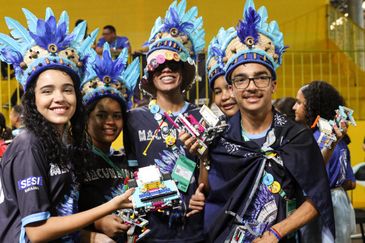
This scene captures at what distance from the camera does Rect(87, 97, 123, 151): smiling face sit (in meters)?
3.45

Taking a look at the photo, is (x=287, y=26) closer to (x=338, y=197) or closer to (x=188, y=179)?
(x=338, y=197)

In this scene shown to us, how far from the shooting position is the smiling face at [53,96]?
2.72m

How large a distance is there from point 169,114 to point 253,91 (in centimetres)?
72

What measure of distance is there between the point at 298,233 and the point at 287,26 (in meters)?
8.71

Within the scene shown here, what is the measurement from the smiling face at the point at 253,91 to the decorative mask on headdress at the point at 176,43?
0.65 meters

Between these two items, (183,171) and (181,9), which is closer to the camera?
(183,171)

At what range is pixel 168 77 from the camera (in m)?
3.49

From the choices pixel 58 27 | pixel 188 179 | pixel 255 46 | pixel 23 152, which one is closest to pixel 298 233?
pixel 188 179

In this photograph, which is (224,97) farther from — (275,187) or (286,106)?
(286,106)

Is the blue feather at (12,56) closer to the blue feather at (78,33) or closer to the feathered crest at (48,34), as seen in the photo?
the feathered crest at (48,34)

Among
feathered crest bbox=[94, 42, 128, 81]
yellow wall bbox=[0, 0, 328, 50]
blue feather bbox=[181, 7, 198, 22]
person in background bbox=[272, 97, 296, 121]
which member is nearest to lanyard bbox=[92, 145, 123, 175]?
feathered crest bbox=[94, 42, 128, 81]

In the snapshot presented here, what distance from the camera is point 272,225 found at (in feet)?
9.21

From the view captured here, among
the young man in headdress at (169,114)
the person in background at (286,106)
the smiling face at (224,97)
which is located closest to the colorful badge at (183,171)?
the young man in headdress at (169,114)

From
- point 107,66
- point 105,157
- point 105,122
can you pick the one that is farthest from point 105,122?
point 107,66
